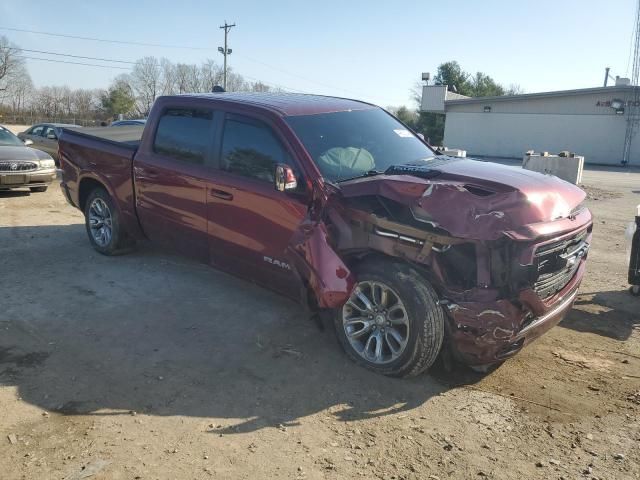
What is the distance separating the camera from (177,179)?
5406 mm

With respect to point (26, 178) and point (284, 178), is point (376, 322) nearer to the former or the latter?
point (284, 178)

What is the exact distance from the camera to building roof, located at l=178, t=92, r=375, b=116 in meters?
4.90

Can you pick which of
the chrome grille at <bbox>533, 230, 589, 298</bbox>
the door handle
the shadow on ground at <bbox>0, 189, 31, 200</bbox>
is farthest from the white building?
the door handle

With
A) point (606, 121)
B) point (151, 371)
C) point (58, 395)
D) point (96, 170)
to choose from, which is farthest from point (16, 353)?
point (606, 121)

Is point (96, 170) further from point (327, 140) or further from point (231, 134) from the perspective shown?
point (327, 140)

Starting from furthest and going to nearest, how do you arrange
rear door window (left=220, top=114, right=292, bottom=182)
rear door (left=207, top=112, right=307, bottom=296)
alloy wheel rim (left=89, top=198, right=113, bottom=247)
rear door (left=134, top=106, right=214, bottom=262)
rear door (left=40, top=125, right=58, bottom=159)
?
rear door (left=40, top=125, right=58, bottom=159), alloy wheel rim (left=89, top=198, right=113, bottom=247), rear door (left=134, top=106, right=214, bottom=262), rear door window (left=220, top=114, right=292, bottom=182), rear door (left=207, top=112, right=307, bottom=296)

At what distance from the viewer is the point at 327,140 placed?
4684mm

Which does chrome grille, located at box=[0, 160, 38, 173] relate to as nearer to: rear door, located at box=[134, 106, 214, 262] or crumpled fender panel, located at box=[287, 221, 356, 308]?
rear door, located at box=[134, 106, 214, 262]

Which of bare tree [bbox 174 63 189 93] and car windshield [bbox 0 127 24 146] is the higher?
bare tree [bbox 174 63 189 93]

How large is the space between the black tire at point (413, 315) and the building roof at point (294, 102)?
176 cm

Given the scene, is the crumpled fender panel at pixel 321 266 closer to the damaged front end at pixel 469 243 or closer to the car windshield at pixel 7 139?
the damaged front end at pixel 469 243

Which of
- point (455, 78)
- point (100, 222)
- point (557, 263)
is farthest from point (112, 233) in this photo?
point (455, 78)

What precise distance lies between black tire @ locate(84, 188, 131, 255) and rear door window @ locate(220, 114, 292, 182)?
7.37 ft

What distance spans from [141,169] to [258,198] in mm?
1930
